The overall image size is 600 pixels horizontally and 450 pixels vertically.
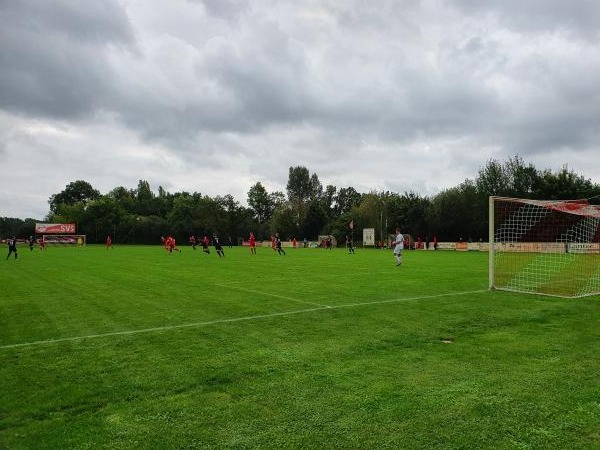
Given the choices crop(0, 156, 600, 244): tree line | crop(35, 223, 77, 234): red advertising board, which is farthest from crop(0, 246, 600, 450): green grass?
crop(35, 223, 77, 234): red advertising board

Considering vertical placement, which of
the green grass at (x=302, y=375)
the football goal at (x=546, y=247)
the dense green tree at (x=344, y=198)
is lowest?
the green grass at (x=302, y=375)

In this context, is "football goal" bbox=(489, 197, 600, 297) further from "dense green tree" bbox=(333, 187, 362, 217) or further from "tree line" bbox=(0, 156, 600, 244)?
"dense green tree" bbox=(333, 187, 362, 217)

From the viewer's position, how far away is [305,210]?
95.6 meters

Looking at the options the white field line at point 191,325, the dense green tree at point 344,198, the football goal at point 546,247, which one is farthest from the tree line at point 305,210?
the white field line at point 191,325

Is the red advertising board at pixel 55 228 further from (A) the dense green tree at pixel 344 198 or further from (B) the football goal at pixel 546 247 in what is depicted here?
(B) the football goal at pixel 546 247

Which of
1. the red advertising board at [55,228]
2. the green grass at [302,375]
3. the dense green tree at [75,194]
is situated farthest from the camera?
the dense green tree at [75,194]

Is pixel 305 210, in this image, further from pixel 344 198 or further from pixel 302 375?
pixel 302 375

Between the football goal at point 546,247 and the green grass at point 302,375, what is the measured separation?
3.74m

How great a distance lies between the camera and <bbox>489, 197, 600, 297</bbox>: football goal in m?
15.0

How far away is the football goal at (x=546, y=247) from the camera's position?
592 inches

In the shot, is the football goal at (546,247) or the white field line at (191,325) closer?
the white field line at (191,325)

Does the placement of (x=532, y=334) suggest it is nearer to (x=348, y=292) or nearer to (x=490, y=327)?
(x=490, y=327)

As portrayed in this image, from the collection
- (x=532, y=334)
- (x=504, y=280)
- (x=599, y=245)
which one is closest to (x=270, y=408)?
(x=532, y=334)

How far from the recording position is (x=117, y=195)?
142 m
